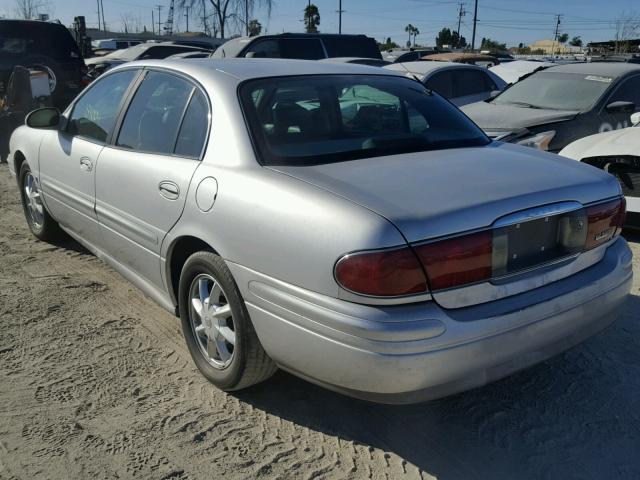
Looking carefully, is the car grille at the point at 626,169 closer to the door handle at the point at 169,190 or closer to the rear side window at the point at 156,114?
the rear side window at the point at 156,114

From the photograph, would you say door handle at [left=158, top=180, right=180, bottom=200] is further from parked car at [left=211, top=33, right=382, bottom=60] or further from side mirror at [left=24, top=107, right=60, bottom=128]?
parked car at [left=211, top=33, right=382, bottom=60]

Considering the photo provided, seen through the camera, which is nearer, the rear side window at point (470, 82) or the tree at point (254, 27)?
the rear side window at point (470, 82)

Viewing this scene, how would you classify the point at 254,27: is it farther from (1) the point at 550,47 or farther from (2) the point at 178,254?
(1) the point at 550,47

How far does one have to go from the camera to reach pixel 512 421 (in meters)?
2.91

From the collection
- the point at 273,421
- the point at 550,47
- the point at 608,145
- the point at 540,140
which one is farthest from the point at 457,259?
the point at 550,47

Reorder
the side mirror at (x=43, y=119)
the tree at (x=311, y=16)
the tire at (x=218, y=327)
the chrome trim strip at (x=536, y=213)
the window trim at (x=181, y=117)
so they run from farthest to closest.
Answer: the tree at (x=311, y=16) < the side mirror at (x=43, y=119) < the window trim at (x=181, y=117) < the tire at (x=218, y=327) < the chrome trim strip at (x=536, y=213)

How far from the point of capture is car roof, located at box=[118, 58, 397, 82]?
3.37 m

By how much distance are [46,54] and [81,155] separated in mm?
7902

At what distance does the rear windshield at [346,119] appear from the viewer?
3000 millimetres

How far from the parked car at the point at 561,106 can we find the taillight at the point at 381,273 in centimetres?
480

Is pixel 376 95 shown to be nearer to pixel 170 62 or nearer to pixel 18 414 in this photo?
pixel 170 62

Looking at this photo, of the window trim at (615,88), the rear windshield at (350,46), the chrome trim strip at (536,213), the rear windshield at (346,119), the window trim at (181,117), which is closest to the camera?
the chrome trim strip at (536,213)

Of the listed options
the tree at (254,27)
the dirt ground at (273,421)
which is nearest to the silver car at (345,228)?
the dirt ground at (273,421)

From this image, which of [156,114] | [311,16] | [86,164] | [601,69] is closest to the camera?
[156,114]
